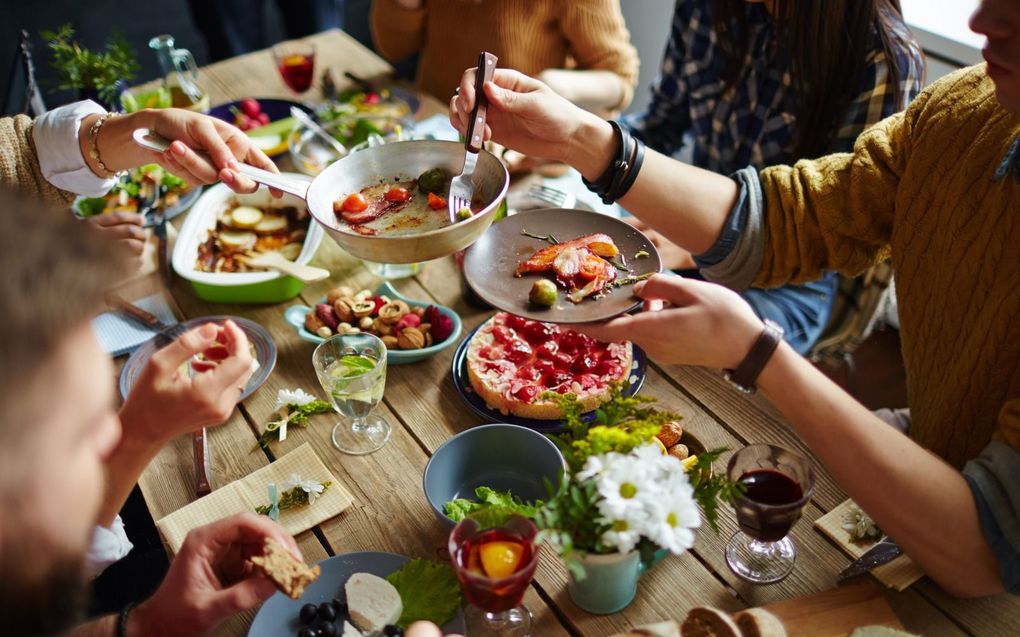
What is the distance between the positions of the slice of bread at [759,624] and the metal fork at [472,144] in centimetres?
80

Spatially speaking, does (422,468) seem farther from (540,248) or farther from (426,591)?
(540,248)

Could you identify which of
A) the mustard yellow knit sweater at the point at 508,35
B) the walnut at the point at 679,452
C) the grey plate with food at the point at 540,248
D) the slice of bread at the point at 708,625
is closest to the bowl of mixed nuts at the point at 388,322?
the grey plate with food at the point at 540,248

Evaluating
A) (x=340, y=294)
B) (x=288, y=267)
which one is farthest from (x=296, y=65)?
(x=340, y=294)

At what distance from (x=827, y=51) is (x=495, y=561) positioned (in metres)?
1.39

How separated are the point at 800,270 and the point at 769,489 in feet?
2.07

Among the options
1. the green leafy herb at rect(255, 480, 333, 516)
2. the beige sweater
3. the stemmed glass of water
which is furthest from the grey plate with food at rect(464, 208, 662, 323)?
the beige sweater

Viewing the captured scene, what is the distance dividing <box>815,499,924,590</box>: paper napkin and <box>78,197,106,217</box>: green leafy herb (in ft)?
6.11

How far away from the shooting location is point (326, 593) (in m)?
1.17

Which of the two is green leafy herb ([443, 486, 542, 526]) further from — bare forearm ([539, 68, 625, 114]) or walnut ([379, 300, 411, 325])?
bare forearm ([539, 68, 625, 114])

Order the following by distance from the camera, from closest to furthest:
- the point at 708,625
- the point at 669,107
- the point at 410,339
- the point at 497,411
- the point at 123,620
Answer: the point at 708,625, the point at 123,620, the point at 497,411, the point at 410,339, the point at 669,107

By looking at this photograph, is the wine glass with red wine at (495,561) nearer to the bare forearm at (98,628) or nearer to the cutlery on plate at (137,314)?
the bare forearm at (98,628)

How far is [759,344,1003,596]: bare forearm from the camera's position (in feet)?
3.65

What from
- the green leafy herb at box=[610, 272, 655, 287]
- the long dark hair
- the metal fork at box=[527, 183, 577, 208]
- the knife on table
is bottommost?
the knife on table

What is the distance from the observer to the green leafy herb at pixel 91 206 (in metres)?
2.05
